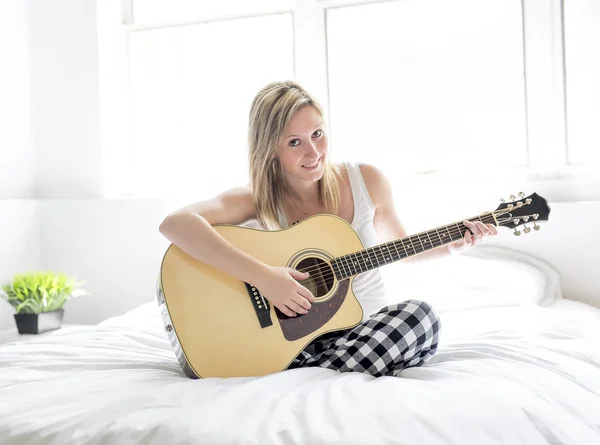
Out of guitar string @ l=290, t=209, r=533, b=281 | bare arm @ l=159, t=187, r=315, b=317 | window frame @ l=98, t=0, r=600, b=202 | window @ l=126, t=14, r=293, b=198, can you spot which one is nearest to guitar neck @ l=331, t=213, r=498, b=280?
guitar string @ l=290, t=209, r=533, b=281

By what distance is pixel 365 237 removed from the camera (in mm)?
1647

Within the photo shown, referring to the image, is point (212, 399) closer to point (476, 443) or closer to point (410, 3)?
point (476, 443)

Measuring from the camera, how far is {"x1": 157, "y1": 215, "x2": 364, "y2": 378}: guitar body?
1.35 meters

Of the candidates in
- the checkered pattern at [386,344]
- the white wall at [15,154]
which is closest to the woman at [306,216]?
the checkered pattern at [386,344]

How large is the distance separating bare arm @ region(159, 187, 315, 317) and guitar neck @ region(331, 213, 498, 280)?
10 centimetres

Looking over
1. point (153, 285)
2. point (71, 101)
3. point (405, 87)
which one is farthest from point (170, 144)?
point (405, 87)

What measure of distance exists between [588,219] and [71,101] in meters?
2.23

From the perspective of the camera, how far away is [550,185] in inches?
93.3

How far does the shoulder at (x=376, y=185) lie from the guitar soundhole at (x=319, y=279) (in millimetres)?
292

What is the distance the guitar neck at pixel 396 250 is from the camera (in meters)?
1.49

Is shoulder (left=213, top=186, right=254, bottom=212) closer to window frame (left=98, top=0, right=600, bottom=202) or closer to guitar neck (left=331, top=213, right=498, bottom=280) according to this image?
guitar neck (left=331, top=213, right=498, bottom=280)

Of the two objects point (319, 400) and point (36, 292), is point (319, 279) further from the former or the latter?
point (36, 292)

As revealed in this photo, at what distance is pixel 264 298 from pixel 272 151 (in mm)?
415

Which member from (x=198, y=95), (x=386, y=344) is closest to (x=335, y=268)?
(x=386, y=344)
